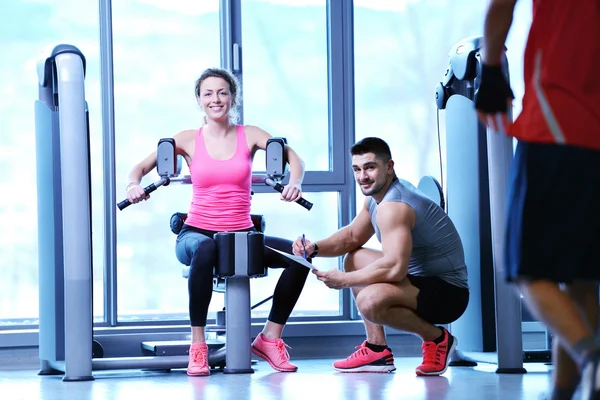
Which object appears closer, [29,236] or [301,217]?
[29,236]

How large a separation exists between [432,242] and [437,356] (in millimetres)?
465

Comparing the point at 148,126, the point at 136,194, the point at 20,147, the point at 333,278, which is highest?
Result: the point at 148,126

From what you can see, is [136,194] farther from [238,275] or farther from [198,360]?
[198,360]

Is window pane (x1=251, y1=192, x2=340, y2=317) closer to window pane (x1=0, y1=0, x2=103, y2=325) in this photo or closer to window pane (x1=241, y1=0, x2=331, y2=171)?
window pane (x1=241, y1=0, x2=331, y2=171)

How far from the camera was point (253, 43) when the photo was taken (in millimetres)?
4824

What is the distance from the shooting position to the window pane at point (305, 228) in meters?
4.81

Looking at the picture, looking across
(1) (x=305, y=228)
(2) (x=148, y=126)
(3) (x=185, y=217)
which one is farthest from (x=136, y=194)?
(1) (x=305, y=228)

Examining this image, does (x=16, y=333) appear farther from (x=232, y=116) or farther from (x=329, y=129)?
(x=329, y=129)

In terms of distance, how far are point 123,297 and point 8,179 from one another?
2.73ft

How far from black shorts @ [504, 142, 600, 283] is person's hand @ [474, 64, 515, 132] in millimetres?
133

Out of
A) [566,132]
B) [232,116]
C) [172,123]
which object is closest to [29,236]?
[172,123]

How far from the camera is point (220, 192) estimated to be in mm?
3928

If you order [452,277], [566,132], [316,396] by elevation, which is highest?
[566,132]

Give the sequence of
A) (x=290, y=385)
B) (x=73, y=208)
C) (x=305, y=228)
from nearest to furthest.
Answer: (x=290, y=385) < (x=73, y=208) < (x=305, y=228)
